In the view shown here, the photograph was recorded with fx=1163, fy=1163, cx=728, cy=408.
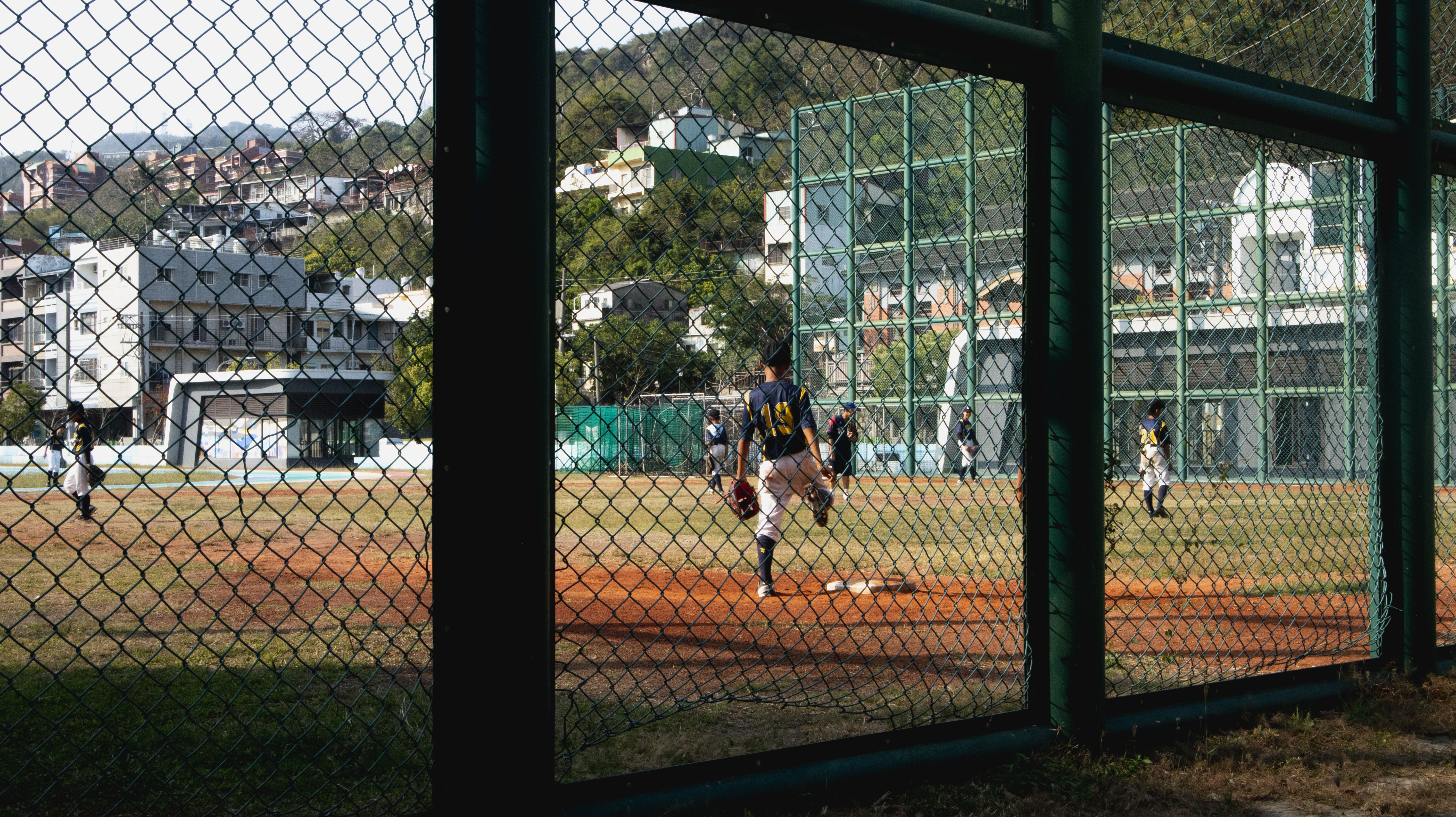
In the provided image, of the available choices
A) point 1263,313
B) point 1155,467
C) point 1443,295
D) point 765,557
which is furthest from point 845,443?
point 1443,295

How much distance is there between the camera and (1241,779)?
359cm

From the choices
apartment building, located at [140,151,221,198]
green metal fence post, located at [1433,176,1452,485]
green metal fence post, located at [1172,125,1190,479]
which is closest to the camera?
apartment building, located at [140,151,221,198]

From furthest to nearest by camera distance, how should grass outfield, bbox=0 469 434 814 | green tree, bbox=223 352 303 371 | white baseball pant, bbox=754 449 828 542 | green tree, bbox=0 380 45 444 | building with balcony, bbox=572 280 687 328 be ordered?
white baseball pant, bbox=754 449 828 542 → grass outfield, bbox=0 469 434 814 → building with balcony, bbox=572 280 687 328 → green tree, bbox=223 352 303 371 → green tree, bbox=0 380 45 444

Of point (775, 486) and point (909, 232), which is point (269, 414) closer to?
point (909, 232)

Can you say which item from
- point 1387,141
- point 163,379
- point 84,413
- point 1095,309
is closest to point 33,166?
point 163,379

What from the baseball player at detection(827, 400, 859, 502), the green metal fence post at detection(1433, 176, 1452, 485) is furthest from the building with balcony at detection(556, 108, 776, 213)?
the green metal fence post at detection(1433, 176, 1452, 485)

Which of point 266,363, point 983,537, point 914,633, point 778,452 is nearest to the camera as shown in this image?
point 266,363

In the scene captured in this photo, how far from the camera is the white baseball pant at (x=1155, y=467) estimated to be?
48.8 feet

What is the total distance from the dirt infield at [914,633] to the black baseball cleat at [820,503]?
0.54m

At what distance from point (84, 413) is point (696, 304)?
188 cm

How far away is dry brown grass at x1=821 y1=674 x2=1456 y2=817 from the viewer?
330 centimetres

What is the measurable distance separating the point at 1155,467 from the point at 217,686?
12884 mm

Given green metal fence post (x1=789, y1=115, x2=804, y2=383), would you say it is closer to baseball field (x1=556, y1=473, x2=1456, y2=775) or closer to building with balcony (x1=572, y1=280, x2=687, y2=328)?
building with balcony (x1=572, y1=280, x2=687, y2=328)

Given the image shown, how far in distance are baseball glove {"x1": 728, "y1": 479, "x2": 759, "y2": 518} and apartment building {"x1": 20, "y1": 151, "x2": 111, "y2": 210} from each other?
4.82 meters
